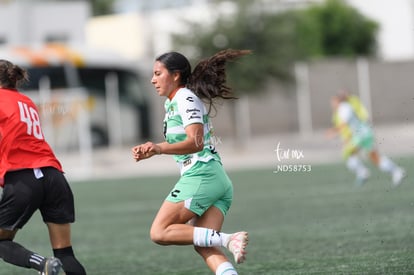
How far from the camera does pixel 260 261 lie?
9.48m

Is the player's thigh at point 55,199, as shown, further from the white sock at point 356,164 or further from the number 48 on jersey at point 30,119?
the white sock at point 356,164

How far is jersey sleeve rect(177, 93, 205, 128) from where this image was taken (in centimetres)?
668

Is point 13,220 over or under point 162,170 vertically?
over

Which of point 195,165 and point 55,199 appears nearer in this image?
point 195,165

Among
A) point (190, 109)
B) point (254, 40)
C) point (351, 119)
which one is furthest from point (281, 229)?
point (254, 40)

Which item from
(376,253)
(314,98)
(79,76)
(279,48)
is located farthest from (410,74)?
(376,253)

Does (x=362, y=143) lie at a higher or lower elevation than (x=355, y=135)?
lower

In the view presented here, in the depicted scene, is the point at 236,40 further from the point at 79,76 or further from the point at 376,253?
the point at 376,253

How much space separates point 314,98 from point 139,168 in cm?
1185

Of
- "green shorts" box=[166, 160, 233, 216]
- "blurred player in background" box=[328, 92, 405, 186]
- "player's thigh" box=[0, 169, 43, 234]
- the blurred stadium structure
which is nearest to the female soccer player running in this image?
"green shorts" box=[166, 160, 233, 216]

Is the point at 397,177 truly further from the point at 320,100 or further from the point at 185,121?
the point at 320,100

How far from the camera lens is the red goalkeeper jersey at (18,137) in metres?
6.98

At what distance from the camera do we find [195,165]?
6.84 metres

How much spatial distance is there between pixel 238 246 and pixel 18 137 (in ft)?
5.86
